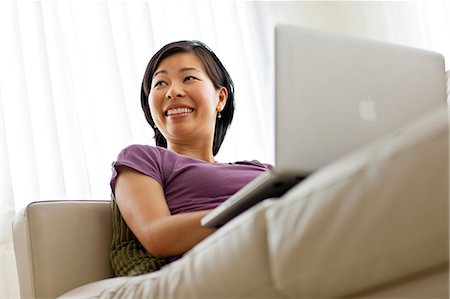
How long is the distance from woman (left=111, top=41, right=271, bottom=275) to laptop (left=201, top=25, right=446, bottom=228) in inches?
8.1

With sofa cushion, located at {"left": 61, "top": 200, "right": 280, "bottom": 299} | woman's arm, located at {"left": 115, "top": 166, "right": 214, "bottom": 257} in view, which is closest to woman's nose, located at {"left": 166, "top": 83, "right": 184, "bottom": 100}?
woman's arm, located at {"left": 115, "top": 166, "right": 214, "bottom": 257}

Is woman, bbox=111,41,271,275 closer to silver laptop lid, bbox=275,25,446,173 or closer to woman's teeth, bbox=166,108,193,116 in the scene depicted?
woman's teeth, bbox=166,108,193,116

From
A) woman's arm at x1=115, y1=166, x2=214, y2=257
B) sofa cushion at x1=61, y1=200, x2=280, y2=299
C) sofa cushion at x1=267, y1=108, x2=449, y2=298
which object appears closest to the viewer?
sofa cushion at x1=267, y1=108, x2=449, y2=298

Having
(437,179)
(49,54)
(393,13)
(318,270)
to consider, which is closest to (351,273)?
(318,270)

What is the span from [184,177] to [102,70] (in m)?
1.09

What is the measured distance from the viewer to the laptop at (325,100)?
0.96m

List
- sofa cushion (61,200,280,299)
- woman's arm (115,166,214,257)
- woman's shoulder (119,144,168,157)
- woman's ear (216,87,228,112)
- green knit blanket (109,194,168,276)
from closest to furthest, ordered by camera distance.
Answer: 1. sofa cushion (61,200,280,299)
2. woman's arm (115,166,214,257)
3. green knit blanket (109,194,168,276)
4. woman's shoulder (119,144,168,157)
5. woman's ear (216,87,228,112)

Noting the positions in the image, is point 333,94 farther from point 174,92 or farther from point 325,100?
point 174,92

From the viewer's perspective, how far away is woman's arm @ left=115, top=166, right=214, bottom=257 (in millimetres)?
1201

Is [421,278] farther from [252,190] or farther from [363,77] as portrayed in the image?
[363,77]

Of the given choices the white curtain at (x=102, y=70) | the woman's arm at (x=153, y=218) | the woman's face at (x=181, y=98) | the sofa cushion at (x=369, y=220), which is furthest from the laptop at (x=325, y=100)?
the white curtain at (x=102, y=70)

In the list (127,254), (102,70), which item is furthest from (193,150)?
(102,70)

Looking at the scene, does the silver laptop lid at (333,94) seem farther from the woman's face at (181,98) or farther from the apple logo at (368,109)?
the woman's face at (181,98)

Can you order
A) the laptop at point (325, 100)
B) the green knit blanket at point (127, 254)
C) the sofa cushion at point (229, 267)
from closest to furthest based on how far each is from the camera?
1. the sofa cushion at point (229, 267)
2. the laptop at point (325, 100)
3. the green knit blanket at point (127, 254)
